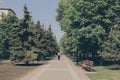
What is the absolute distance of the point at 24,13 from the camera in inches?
2062

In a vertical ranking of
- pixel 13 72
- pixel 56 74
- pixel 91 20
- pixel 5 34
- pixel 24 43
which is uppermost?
pixel 5 34

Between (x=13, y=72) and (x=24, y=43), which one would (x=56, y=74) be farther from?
(x=24, y=43)

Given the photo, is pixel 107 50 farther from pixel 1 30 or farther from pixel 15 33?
pixel 1 30

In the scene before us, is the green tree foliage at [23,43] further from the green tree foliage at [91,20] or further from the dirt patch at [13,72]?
the dirt patch at [13,72]

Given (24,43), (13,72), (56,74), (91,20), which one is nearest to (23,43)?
(24,43)

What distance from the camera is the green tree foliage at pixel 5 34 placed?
85.0m

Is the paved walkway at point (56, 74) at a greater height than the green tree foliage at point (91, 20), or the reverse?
the green tree foliage at point (91, 20)

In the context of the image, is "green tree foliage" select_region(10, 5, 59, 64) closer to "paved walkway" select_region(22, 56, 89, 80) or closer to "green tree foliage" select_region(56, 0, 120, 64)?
"green tree foliage" select_region(56, 0, 120, 64)

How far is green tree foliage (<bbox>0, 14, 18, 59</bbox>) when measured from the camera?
85.0 m

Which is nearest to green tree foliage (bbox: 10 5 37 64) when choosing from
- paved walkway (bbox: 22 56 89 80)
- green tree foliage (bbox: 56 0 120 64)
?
green tree foliage (bbox: 56 0 120 64)

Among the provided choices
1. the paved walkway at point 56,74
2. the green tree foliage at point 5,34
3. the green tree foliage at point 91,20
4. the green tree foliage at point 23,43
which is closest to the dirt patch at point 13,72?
the paved walkway at point 56,74

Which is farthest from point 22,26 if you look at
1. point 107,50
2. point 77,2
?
point 107,50

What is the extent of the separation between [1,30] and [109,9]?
4779 centimetres

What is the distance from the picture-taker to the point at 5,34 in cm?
8812
